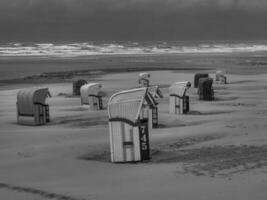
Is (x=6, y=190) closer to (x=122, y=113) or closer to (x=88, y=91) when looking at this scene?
(x=122, y=113)

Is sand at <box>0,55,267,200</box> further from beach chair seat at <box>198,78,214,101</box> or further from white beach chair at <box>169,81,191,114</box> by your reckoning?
beach chair seat at <box>198,78,214,101</box>

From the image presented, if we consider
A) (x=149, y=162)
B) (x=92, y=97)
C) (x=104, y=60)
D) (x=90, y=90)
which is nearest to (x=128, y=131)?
(x=149, y=162)

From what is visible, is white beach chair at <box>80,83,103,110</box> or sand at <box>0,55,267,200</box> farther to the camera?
white beach chair at <box>80,83,103,110</box>

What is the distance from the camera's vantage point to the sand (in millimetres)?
7859

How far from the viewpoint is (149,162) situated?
32.5 feet

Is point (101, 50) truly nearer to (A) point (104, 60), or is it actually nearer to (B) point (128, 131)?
(A) point (104, 60)

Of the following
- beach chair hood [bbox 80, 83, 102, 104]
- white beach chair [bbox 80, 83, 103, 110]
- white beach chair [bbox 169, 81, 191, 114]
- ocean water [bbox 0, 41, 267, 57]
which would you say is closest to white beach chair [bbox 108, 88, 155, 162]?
white beach chair [bbox 169, 81, 191, 114]

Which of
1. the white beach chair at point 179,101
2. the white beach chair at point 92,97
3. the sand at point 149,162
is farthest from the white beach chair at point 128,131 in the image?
the white beach chair at point 92,97

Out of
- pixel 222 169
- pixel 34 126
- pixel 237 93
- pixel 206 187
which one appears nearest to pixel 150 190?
pixel 206 187

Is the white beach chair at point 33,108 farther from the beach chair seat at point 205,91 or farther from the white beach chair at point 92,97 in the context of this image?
the beach chair seat at point 205,91

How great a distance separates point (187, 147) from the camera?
1153cm

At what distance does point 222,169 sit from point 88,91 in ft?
40.2

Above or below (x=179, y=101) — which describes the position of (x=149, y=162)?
below

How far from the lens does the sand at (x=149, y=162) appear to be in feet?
25.8
